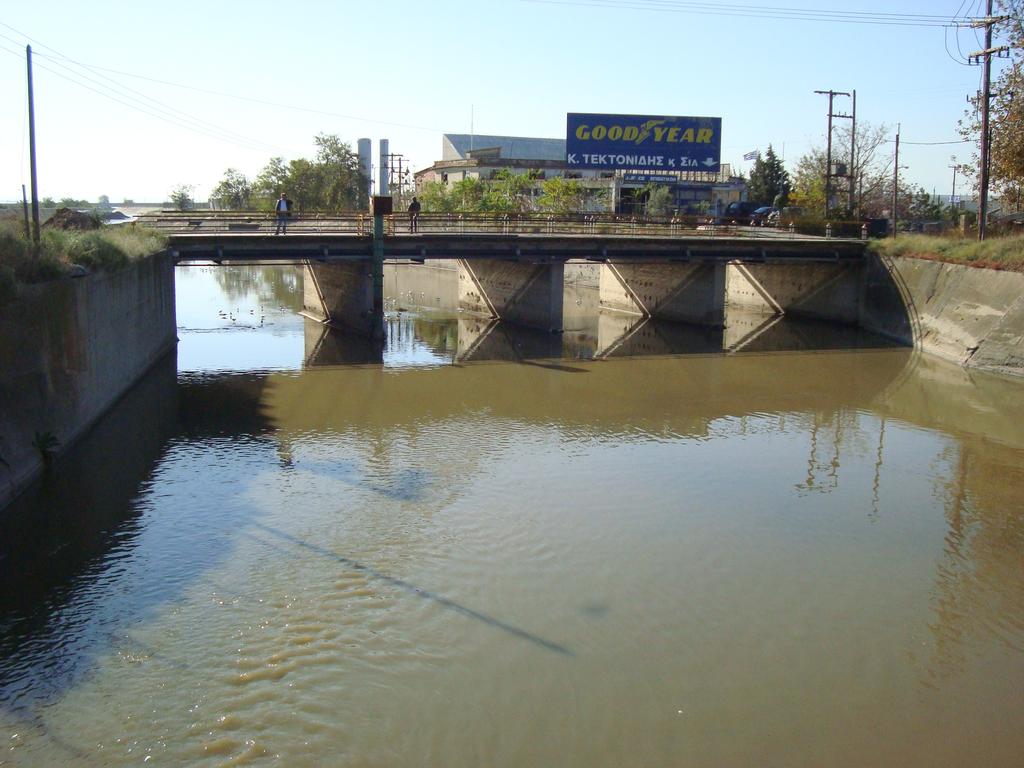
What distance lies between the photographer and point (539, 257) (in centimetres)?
3775

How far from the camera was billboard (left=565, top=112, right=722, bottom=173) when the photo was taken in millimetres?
55219

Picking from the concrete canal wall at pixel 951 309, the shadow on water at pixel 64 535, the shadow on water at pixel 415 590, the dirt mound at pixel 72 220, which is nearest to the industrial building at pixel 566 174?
the concrete canal wall at pixel 951 309

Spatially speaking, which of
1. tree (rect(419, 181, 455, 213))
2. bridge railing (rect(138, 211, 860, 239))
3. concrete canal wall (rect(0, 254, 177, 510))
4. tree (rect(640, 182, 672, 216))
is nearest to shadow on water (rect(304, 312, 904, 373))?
bridge railing (rect(138, 211, 860, 239))

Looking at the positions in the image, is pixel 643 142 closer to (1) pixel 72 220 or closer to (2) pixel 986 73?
(2) pixel 986 73

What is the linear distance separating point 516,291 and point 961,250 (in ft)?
59.4

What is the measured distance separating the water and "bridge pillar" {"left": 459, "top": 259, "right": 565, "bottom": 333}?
1401 centimetres

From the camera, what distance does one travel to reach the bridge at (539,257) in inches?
1362

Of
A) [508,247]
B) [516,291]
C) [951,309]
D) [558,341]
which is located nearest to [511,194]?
[516,291]

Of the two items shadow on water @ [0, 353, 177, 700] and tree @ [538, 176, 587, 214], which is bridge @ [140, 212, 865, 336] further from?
tree @ [538, 176, 587, 214]

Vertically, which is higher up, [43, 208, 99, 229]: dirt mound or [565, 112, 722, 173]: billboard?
[565, 112, 722, 173]: billboard

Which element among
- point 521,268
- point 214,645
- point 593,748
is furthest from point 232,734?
point 521,268

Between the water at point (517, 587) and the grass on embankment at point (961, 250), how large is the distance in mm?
10022

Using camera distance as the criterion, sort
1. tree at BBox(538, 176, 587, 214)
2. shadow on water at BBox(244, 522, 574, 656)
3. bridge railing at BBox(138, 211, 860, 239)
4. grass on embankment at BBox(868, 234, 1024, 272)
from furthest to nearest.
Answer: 1. tree at BBox(538, 176, 587, 214)
2. bridge railing at BBox(138, 211, 860, 239)
3. grass on embankment at BBox(868, 234, 1024, 272)
4. shadow on water at BBox(244, 522, 574, 656)

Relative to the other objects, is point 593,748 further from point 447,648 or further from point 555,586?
point 555,586
